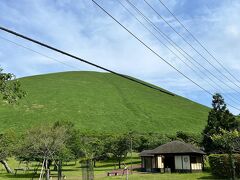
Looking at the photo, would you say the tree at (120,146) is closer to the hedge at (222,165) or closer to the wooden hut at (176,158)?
the wooden hut at (176,158)

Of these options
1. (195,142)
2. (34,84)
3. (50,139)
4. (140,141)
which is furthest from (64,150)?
(34,84)

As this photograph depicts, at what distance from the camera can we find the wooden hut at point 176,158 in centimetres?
5222

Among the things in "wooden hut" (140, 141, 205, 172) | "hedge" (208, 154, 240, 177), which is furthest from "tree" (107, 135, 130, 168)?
"hedge" (208, 154, 240, 177)

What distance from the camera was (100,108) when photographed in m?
115

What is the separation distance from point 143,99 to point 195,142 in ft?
155

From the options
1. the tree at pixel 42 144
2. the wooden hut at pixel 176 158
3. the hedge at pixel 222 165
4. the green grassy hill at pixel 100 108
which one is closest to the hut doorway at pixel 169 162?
the wooden hut at pixel 176 158

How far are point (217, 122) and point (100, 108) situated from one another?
64.3 metres

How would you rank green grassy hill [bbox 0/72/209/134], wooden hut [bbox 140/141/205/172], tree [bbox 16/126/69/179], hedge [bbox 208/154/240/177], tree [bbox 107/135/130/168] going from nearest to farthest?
1. hedge [bbox 208/154/240/177]
2. tree [bbox 16/126/69/179]
3. wooden hut [bbox 140/141/205/172]
4. tree [bbox 107/135/130/168]
5. green grassy hill [bbox 0/72/209/134]

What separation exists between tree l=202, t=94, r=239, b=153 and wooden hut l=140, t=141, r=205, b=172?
2090 mm

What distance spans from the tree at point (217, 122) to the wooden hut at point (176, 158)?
2.09m

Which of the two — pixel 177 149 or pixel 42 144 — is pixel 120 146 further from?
pixel 42 144

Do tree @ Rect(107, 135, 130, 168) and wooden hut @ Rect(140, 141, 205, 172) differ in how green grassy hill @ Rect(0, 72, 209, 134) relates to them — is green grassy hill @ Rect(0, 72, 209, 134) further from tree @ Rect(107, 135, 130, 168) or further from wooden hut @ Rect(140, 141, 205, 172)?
wooden hut @ Rect(140, 141, 205, 172)

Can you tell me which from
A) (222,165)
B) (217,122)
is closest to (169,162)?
(217,122)

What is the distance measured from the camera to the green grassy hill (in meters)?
103
